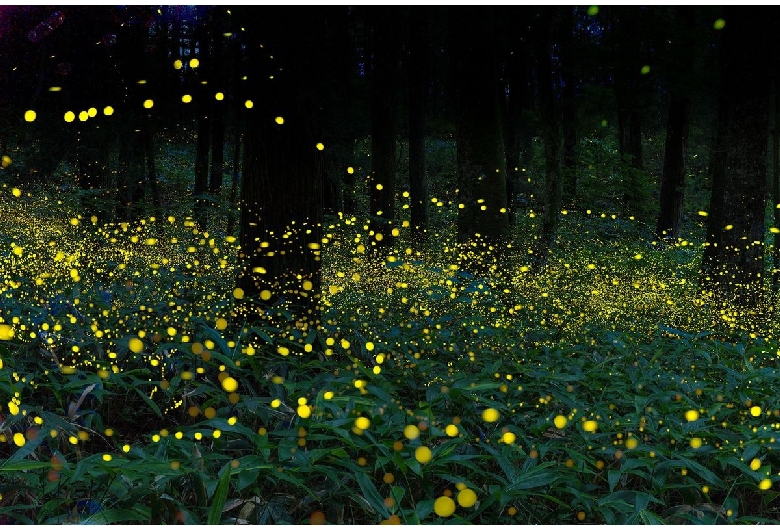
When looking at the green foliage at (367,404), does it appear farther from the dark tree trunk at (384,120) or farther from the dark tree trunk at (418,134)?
the dark tree trunk at (418,134)

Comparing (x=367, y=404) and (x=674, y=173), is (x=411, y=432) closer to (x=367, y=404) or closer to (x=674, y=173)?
(x=367, y=404)

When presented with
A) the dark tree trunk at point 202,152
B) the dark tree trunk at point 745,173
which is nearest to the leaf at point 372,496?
the dark tree trunk at point 745,173

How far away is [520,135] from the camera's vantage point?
15086 mm

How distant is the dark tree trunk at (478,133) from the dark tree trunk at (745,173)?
2.78 metres

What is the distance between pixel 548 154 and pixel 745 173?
14.0 ft

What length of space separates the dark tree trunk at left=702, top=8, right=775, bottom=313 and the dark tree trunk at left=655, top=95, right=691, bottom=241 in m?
8.71

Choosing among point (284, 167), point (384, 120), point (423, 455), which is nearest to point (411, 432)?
point (423, 455)

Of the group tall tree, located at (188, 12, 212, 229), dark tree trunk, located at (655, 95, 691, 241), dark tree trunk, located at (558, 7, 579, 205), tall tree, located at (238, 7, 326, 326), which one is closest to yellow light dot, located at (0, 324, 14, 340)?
tall tree, located at (238, 7, 326, 326)

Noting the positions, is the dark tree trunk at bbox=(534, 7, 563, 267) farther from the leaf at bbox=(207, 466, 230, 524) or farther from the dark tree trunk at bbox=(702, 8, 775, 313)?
the leaf at bbox=(207, 466, 230, 524)

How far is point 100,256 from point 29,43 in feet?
8.90

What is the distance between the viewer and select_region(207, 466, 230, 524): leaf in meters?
2.27

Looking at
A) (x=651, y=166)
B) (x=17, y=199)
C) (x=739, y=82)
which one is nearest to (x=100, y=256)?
(x=17, y=199)

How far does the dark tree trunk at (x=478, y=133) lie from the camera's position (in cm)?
724

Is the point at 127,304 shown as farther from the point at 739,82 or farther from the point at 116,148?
the point at 739,82
